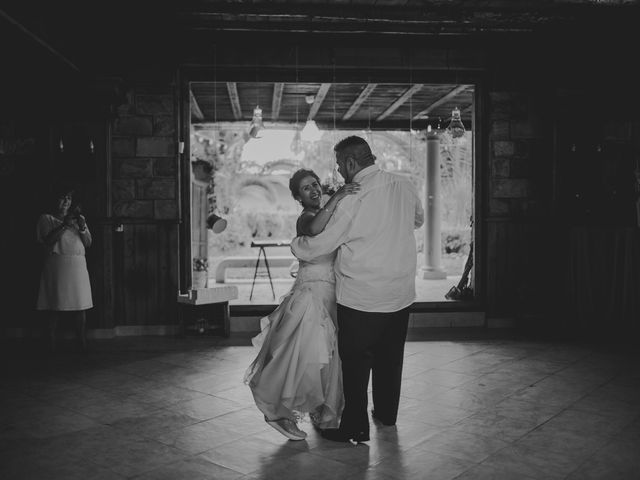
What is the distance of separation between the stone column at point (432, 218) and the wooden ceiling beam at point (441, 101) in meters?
1.26

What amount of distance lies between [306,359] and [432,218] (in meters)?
9.31

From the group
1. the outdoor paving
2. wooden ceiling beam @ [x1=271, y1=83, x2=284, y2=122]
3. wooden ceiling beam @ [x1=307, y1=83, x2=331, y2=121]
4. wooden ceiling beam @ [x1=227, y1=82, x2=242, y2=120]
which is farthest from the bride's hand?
wooden ceiling beam @ [x1=227, y1=82, x2=242, y2=120]

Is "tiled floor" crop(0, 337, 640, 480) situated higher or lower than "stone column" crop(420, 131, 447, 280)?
lower

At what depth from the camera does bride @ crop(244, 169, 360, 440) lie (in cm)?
364

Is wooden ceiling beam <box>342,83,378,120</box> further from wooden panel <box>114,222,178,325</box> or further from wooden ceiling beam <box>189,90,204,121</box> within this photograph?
wooden panel <box>114,222,178,325</box>

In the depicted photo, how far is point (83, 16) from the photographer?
548 cm

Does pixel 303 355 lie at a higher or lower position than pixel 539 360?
higher

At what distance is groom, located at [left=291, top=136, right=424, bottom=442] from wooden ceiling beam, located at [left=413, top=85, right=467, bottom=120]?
561cm

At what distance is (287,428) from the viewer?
3.74 meters

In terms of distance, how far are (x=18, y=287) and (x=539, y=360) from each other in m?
5.55

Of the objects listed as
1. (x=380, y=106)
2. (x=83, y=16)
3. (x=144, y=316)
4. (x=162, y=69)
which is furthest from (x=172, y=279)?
(x=380, y=106)

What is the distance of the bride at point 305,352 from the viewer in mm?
3645

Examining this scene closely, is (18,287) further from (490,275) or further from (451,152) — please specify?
(451,152)

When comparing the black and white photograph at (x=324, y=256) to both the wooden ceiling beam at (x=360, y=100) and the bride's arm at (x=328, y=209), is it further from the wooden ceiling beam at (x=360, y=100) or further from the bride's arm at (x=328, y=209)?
the wooden ceiling beam at (x=360, y=100)
